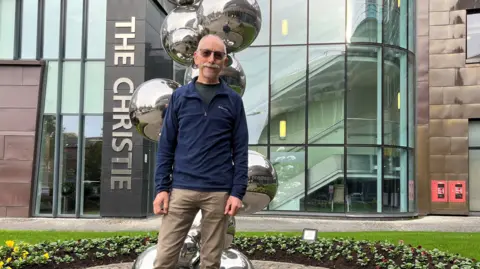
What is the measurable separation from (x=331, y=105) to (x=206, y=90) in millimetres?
12627

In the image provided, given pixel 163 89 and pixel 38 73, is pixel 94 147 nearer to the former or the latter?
pixel 38 73

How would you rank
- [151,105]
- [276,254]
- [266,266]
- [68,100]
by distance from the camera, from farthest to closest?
[68,100] → [276,254] → [266,266] → [151,105]

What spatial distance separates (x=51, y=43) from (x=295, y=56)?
291 inches

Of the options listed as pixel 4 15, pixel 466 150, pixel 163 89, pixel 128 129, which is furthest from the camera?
pixel 466 150

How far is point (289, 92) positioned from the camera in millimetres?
15672

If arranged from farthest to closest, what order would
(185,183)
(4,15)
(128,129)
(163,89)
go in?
(4,15) → (128,129) → (163,89) → (185,183)

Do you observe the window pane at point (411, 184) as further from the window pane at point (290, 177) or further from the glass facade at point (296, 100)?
the window pane at point (290, 177)

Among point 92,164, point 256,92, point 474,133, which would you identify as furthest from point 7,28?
point 474,133

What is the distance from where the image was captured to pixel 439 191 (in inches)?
699

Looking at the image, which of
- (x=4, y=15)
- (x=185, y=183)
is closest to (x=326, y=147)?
(x=4, y=15)

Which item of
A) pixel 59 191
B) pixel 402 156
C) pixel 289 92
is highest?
pixel 289 92

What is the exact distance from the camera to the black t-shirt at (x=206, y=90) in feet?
10.4

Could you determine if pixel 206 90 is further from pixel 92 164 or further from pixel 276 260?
pixel 92 164

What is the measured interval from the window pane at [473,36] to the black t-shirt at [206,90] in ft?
56.3
